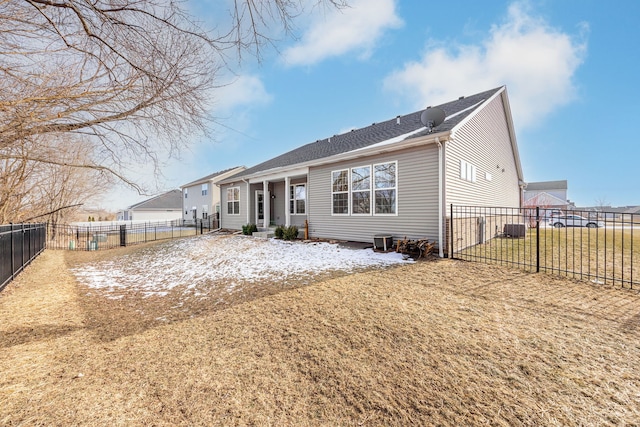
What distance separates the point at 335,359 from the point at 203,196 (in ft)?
87.5

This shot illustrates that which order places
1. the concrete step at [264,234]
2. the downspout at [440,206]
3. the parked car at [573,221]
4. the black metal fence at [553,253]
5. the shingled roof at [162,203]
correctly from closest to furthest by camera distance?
the parked car at [573,221] < the black metal fence at [553,253] < the downspout at [440,206] < the concrete step at [264,234] < the shingled roof at [162,203]

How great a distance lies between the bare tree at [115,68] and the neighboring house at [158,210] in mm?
37795

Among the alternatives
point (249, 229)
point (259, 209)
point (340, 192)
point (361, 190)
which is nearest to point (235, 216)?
point (259, 209)

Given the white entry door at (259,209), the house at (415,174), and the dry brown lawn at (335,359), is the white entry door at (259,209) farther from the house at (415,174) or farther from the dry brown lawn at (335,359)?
the dry brown lawn at (335,359)

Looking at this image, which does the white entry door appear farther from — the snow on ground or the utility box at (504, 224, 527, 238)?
the utility box at (504, 224, 527, 238)

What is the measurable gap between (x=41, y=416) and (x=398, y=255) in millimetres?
7245

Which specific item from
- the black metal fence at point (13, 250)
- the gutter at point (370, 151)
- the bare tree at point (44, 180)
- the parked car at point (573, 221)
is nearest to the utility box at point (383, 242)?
the gutter at point (370, 151)

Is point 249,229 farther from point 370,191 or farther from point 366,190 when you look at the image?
point 370,191

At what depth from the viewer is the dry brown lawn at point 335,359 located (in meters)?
2.05

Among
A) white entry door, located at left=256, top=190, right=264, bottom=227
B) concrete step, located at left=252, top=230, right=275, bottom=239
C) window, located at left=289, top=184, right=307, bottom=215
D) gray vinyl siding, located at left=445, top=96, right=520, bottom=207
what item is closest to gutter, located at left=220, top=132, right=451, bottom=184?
gray vinyl siding, located at left=445, top=96, right=520, bottom=207

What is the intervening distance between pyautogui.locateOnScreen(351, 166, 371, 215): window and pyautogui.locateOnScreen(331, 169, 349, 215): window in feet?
0.98

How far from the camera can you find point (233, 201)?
17.1 metres

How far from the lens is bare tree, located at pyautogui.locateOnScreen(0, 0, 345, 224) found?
326cm

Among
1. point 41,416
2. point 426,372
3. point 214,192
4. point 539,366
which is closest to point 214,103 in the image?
point 41,416
